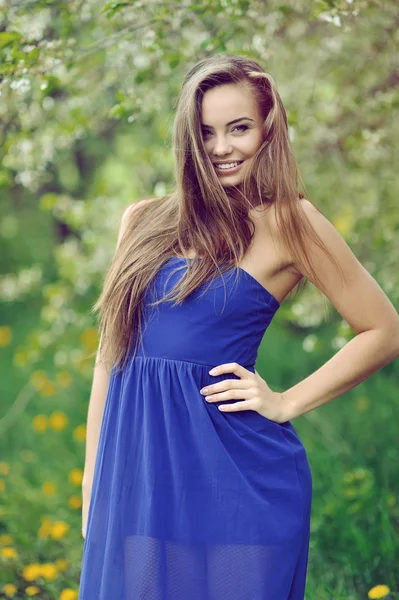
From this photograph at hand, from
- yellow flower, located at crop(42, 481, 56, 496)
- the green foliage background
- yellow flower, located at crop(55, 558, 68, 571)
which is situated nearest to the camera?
the green foliage background

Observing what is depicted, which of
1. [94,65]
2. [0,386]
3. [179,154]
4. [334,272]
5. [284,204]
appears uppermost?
[94,65]

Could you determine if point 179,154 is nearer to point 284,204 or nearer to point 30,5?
point 284,204

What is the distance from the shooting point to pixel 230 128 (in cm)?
195

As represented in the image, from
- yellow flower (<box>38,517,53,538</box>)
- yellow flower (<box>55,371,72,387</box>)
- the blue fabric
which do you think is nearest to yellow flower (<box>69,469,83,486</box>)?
yellow flower (<box>38,517,53,538</box>)

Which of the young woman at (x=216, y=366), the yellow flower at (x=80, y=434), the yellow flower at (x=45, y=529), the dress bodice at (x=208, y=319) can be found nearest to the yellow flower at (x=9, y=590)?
the yellow flower at (x=45, y=529)

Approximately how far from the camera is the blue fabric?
174cm

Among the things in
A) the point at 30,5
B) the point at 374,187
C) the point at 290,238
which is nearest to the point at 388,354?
the point at 290,238

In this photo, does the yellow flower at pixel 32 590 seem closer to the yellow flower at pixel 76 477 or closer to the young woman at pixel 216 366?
the yellow flower at pixel 76 477

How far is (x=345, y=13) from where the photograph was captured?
2.26 metres

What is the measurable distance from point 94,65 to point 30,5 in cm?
48

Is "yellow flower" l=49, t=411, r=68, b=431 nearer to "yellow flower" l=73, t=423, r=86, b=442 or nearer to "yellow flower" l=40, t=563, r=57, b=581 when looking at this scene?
"yellow flower" l=73, t=423, r=86, b=442

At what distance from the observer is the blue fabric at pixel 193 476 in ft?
5.71

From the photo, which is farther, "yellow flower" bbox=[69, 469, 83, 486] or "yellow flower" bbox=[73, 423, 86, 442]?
"yellow flower" bbox=[73, 423, 86, 442]

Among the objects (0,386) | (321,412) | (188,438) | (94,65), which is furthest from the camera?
(0,386)
